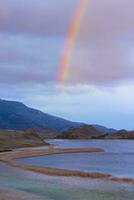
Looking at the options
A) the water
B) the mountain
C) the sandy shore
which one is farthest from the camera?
the mountain

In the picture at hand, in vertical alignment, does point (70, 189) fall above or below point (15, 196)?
above

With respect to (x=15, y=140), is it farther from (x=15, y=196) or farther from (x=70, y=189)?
(x=15, y=196)

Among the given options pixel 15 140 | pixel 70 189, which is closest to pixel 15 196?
pixel 70 189

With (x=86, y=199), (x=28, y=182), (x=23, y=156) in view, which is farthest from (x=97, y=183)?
(x=23, y=156)

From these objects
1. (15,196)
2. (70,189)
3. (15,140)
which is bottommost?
(15,196)

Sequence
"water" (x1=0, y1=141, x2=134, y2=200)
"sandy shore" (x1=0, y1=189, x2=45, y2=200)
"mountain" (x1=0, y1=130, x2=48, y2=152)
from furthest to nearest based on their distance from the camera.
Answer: "mountain" (x1=0, y1=130, x2=48, y2=152), "water" (x1=0, y1=141, x2=134, y2=200), "sandy shore" (x1=0, y1=189, x2=45, y2=200)

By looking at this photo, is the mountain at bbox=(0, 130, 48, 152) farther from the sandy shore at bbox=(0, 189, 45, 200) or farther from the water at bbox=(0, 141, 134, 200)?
the sandy shore at bbox=(0, 189, 45, 200)

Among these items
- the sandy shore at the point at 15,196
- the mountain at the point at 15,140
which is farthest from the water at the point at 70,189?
the mountain at the point at 15,140

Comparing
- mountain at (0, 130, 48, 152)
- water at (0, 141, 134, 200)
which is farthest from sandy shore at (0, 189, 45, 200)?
mountain at (0, 130, 48, 152)

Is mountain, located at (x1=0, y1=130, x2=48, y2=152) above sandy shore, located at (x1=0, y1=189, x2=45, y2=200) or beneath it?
above

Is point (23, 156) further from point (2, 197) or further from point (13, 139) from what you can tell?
point (2, 197)

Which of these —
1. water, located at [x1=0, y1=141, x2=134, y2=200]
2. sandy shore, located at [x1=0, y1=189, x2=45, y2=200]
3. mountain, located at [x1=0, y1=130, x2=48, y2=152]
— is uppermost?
mountain, located at [x1=0, y1=130, x2=48, y2=152]

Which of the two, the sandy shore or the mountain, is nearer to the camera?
the sandy shore

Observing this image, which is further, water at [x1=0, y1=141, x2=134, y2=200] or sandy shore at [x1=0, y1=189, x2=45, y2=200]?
water at [x1=0, y1=141, x2=134, y2=200]
